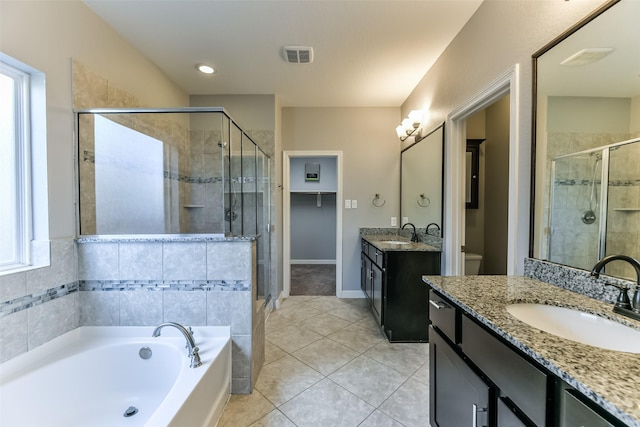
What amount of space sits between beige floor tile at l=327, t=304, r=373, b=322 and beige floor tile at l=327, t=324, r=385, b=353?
22 cm

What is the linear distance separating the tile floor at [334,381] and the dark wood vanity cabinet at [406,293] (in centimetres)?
12

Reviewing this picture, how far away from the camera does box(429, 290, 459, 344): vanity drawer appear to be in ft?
3.36

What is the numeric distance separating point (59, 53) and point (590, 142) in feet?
9.13

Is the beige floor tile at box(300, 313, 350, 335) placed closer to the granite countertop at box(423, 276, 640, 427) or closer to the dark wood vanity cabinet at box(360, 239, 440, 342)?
the dark wood vanity cabinet at box(360, 239, 440, 342)

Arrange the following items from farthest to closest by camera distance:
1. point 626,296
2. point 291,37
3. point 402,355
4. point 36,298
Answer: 1. point 402,355
2. point 291,37
3. point 36,298
4. point 626,296

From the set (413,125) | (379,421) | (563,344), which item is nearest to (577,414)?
(563,344)

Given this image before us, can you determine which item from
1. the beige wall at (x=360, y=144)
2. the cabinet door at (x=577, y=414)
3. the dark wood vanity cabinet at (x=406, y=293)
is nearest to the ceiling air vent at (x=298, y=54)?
the beige wall at (x=360, y=144)

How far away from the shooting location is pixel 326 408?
1.52 meters

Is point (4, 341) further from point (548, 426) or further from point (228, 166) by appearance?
point (548, 426)

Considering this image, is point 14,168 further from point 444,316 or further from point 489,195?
point 489,195

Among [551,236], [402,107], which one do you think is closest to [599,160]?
[551,236]

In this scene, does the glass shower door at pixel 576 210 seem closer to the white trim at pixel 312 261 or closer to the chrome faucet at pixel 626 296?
the chrome faucet at pixel 626 296

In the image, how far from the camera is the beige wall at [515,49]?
3.83 ft

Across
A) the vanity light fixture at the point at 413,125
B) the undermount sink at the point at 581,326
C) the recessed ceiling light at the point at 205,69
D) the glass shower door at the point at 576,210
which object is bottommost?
the undermount sink at the point at 581,326
